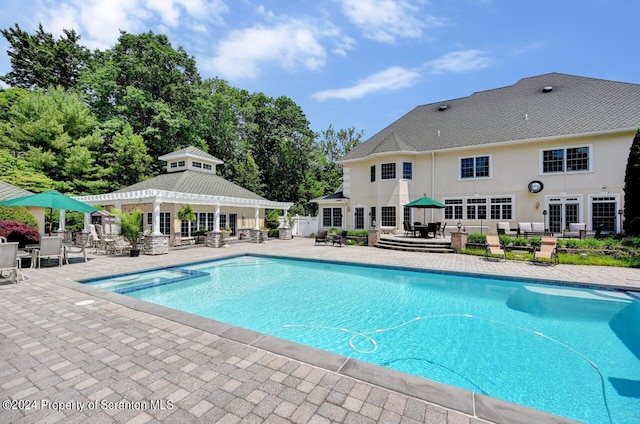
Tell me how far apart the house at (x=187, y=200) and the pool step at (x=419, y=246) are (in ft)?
31.8

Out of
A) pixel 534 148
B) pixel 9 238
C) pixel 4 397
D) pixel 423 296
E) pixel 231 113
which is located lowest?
pixel 423 296

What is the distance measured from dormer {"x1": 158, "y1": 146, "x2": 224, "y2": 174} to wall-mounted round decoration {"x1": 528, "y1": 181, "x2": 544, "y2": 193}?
22507mm

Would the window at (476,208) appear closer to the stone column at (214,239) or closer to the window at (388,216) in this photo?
the window at (388,216)

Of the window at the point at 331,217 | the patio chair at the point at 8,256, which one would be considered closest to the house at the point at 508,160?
the window at the point at 331,217

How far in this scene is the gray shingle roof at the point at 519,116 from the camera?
1598 cm

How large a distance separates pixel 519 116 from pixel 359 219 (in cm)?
1279

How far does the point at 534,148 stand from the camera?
16922 mm

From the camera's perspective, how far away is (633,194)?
494 inches

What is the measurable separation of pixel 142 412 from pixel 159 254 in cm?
1290

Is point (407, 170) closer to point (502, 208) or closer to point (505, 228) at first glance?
point (502, 208)

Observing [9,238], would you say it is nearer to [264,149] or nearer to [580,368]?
[580,368]

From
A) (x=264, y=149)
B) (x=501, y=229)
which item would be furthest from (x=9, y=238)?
(x=264, y=149)

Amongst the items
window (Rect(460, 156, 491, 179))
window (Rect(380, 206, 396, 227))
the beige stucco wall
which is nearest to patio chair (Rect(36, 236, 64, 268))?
the beige stucco wall

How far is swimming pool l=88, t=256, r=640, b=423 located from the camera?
3.78m
